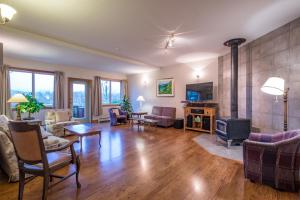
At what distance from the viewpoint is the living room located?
2008 mm

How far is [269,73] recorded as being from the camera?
354 centimetres

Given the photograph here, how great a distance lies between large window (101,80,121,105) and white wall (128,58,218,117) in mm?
691

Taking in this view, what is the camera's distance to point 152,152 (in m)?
3.50

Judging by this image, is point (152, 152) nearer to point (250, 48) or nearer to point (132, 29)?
point (132, 29)

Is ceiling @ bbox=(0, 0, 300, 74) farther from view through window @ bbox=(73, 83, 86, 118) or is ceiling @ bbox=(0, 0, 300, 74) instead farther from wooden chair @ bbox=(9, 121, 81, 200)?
view through window @ bbox=(73, 83, 86, 118)

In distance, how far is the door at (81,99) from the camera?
7.16 metres

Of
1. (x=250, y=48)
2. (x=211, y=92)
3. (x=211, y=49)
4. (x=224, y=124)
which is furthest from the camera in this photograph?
(x=211, y=92)

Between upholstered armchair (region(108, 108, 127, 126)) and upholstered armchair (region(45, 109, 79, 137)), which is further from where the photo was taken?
upholstered armchair (region(108, 108, 127, 126))

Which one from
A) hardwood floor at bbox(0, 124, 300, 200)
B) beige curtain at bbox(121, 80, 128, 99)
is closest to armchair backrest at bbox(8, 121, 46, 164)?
hardwood floor at bbox(0, 124, 300, 200)

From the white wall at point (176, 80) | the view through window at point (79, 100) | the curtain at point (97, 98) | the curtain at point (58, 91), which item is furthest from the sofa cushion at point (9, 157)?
the white wall at point (176, 80)

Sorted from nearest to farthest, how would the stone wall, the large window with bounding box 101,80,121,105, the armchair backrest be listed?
1. the armchair backrest
2. the stone wall
3. the large window with bounding box 101,80,121,105

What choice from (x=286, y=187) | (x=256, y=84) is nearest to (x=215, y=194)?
(x=286, y=187)

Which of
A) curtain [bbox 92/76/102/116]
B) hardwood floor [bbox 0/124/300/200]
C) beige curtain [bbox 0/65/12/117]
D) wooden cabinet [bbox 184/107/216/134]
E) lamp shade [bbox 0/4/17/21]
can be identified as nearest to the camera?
hardwood floor [bbox 0/124/300/200]

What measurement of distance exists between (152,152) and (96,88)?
206 inches
